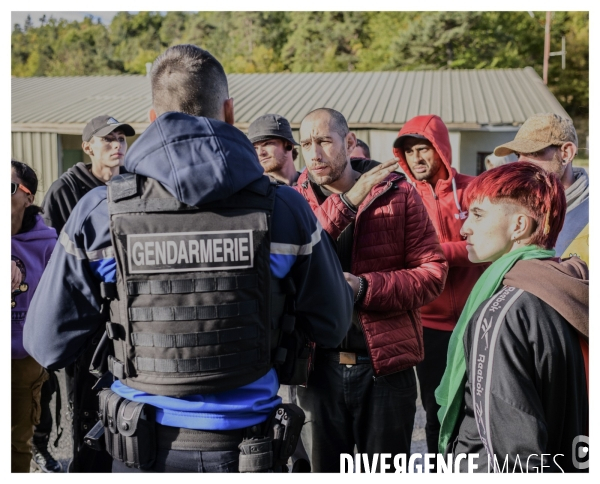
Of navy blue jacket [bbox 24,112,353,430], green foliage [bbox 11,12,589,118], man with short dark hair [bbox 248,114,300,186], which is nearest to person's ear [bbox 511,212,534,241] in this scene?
navy blue jacket [bbox 24,112,353,430]

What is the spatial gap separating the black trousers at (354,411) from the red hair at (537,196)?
105 cm

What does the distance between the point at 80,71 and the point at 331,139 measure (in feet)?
160

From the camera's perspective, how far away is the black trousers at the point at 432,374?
11.0 feet

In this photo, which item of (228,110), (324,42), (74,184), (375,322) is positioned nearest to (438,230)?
(375,322)

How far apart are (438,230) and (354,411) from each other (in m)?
1.54

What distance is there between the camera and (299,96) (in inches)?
615

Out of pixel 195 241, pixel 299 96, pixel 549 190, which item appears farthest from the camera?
pixel 299 96

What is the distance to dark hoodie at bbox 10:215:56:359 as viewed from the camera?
3.06 meters

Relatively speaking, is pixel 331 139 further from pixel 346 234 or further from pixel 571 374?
pixel 571 374

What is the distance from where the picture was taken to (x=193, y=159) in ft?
5.52

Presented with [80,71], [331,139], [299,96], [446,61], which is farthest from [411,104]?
[80,71]

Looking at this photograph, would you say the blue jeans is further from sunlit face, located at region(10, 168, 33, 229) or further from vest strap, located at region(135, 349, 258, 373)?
sunlit face, located at region(10, 168, 33, 229)

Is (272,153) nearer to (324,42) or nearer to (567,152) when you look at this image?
(567,152)

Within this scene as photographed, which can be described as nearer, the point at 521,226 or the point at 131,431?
the point at 131,431
